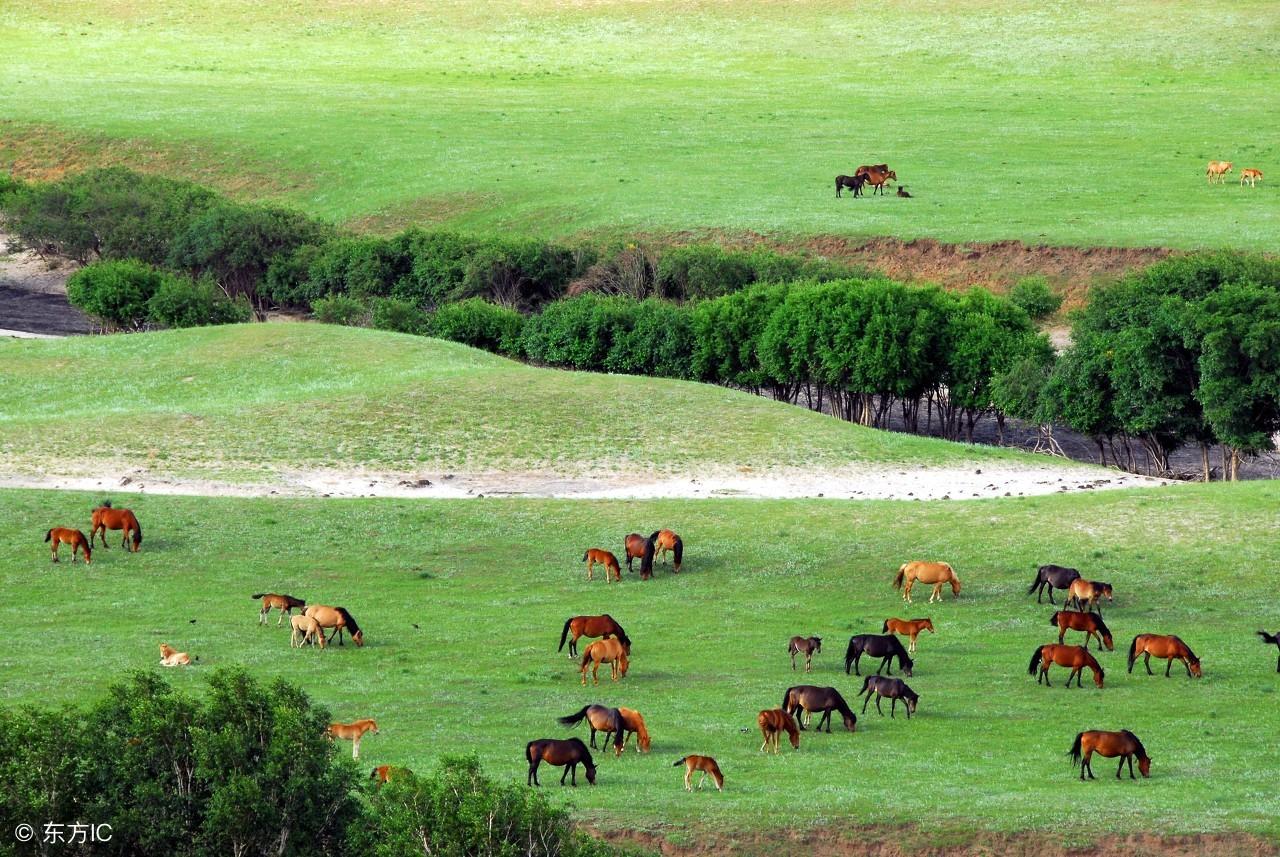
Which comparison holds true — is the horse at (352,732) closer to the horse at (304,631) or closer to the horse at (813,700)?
the horse at (813,700)

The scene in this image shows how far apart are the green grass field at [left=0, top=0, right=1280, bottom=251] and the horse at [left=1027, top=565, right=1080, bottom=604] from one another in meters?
50.6

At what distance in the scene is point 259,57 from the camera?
476ft

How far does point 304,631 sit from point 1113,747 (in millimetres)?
14680

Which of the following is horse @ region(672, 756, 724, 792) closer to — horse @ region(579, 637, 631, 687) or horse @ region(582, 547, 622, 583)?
horse @ region(579, 637, 631, 687)

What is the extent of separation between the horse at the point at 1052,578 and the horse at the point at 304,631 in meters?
14.1

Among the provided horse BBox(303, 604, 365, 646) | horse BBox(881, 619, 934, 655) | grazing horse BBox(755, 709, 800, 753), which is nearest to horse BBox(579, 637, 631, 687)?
grazing horse BBox(755, 709, 800, 753)

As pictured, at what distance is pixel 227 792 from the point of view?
20.5m

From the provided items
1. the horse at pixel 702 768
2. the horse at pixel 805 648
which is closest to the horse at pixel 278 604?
the horse at pixel 805 648

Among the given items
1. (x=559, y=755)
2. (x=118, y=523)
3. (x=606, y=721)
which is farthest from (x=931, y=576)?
(x=118, y=523)

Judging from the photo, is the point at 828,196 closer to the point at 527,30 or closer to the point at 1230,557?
the point at 527,30

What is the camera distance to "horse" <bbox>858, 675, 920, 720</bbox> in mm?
29469

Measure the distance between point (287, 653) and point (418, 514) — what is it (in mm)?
11272

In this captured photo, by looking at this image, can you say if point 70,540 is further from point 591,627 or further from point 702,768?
point 702,768

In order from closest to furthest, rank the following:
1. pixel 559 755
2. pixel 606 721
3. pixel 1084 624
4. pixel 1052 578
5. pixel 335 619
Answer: pixel 559 755
pixel 606 721
pixel 335 619
pixel 1084 624
pixel 1052 578
